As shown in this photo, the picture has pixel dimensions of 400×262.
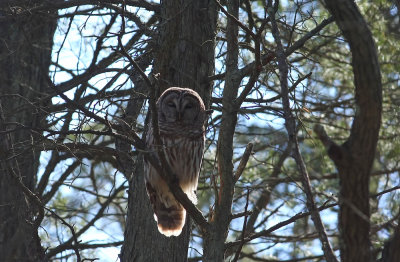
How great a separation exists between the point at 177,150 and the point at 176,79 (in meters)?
0.60

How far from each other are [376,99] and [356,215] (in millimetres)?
434

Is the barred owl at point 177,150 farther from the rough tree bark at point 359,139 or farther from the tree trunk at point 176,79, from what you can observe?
the rough tree bark at point 359,139

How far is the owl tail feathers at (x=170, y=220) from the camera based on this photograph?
4438 millimetres

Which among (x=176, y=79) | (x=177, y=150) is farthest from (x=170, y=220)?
(x=176, y=79)

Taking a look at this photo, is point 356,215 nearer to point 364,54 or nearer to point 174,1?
point 364,54

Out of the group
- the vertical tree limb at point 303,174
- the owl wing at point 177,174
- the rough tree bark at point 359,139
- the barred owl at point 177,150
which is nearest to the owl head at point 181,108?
the barred owl at point 177,150

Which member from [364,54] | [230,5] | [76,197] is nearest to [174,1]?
[230,5]

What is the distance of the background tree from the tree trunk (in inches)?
0.4

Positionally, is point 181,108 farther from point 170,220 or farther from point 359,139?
point 359,139

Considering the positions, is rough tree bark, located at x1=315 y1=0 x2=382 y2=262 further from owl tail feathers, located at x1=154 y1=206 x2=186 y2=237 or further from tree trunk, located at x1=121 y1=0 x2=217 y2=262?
owl tail feathers, located at x1=154 y1=206 x2=186 y2=237

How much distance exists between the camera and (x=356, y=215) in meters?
2.13

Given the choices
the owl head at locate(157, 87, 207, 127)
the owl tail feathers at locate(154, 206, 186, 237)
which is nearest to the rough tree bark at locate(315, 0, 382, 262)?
the owl tail feathers at locate(154, 206, 186, 237)

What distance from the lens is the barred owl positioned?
4.55m

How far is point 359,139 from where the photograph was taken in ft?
7.00
